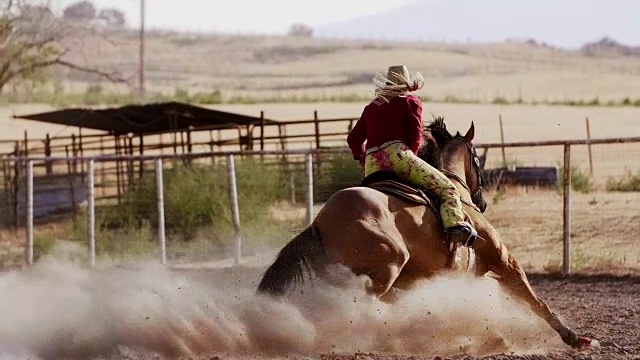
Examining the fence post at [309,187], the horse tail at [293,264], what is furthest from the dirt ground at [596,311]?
the fence post at [309,187]

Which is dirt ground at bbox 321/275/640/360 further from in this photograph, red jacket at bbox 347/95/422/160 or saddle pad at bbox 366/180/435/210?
red jacket at bbox 347/95/422/160

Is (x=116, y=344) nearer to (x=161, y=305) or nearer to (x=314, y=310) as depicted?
(x=161, y=305)

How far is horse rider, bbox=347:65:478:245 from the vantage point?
8.43 meters

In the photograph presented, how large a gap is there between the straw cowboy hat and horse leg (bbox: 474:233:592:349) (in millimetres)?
1145

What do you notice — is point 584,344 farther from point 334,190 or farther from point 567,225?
point 334,190

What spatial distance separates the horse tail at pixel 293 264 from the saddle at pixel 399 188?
0.57 m

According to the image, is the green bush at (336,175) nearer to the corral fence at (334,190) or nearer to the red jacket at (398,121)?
the corral fence at (334,190)

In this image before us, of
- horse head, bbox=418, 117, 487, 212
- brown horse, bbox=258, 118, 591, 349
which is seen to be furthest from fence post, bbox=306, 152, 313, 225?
brown horse, bbox=258, 118, 591, 349

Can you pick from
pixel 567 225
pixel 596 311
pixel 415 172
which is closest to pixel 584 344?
pixel 415 172

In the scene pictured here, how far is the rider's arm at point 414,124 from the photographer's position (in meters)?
8.45

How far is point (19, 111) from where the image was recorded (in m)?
55.5

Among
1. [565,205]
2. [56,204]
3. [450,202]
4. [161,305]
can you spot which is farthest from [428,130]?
[56,204]

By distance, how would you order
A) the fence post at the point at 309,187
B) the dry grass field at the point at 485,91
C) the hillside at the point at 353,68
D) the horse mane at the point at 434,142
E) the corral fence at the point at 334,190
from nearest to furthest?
the horse mane at the point at 434,142, the fence post at the point at 309,187, the corral fence at the point at 334,190, the dry grass field at the point at 485,91, the hillside at the point at 353,68

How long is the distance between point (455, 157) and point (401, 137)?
33.5 inches
